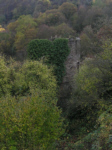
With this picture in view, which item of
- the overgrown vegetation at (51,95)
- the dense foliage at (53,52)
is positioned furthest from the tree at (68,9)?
the dense foliage at (53,52)

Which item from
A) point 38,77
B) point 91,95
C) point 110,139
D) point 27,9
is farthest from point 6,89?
point 27,9

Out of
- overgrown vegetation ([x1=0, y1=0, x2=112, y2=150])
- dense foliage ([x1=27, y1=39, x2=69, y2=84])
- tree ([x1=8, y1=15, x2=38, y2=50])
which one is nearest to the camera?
overgrown vegetation ([x1=0, y1=0, x2=112, y2=150])

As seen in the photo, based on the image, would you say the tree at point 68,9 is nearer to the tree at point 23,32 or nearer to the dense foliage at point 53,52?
the tree at point 23,32

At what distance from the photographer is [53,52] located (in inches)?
654

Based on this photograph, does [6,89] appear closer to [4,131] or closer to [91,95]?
[91,95]

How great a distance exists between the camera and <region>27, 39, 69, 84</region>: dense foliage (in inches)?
642

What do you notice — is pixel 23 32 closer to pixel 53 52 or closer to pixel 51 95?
pixel 53 52

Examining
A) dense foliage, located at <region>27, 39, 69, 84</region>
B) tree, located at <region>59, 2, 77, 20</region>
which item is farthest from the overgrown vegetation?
tree, located at <region>59, 2, 77, 20</region>

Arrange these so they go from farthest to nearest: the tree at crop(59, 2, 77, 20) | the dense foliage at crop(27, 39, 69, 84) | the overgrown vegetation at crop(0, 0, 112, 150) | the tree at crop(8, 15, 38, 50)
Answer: the tree at crop(59, 2, 77, 20) < the tree at crop(8, 15, 38, 50) < the dense foliage at crop(27, 39, 69, 84) < the overgrown vegetation at crop(0, 0, 112, 150)

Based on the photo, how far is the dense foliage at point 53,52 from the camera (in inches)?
642

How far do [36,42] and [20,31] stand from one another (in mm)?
13181

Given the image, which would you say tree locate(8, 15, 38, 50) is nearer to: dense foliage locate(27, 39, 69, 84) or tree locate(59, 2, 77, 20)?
tree locate(59, 2, 77, 20)

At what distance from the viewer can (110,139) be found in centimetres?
507

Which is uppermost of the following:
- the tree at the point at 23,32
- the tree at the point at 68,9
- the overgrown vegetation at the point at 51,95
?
the tree at the point at 68,9
